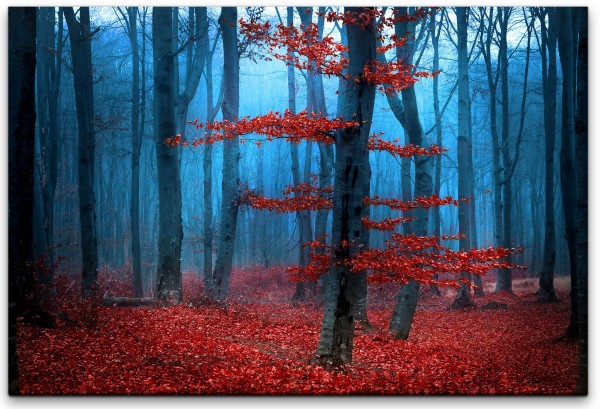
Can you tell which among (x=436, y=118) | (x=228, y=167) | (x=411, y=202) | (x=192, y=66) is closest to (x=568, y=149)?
(x=411, y=202)

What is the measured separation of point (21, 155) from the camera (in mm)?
5227

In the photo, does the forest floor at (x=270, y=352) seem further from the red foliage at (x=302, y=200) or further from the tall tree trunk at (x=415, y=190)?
the red foliage at (x=302, y=200)

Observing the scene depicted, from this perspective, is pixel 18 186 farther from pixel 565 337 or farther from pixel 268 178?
pixel 565 337

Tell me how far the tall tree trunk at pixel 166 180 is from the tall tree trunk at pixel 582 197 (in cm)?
466

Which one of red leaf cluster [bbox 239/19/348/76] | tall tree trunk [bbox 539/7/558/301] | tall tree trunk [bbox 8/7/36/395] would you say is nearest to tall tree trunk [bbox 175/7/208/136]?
red leaf cluster [bbox 239/19/348/76]

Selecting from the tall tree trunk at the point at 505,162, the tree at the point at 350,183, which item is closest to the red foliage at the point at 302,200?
the tree at the point at 350,183

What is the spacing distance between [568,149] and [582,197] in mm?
1160

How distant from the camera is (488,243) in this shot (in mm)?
6730

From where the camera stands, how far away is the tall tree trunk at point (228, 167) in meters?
7.04

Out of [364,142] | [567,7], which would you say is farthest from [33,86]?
[567,7]

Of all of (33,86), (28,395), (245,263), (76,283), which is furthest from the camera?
(245,263)

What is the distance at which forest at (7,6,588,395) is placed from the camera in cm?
507

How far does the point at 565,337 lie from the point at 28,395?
196 inches

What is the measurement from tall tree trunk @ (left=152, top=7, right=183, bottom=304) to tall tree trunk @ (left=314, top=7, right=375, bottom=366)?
9.66 feet
